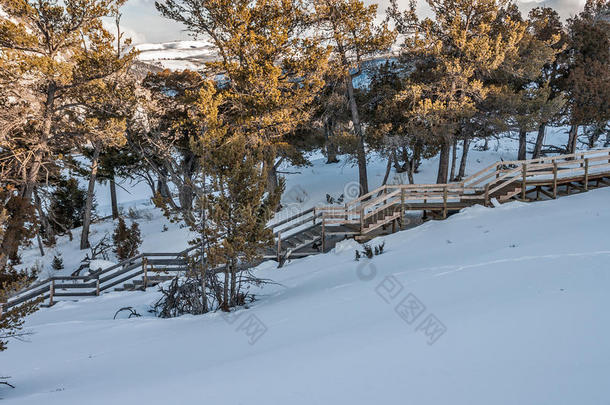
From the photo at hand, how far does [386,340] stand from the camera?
17.1 feet

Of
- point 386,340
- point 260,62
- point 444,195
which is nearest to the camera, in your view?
point 386,340

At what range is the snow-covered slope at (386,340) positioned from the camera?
407 centimetres

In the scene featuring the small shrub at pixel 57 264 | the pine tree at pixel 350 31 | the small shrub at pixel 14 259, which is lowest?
the small shrub at pixel 57 264

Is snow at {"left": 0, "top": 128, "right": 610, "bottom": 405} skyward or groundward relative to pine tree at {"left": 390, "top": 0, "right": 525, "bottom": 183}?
groundward

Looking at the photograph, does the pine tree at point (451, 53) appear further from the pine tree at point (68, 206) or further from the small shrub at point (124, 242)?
the pine tree at point (68, 206)

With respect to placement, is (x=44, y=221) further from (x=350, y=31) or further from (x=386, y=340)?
(x=350, y=31)

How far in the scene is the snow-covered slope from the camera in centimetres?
407

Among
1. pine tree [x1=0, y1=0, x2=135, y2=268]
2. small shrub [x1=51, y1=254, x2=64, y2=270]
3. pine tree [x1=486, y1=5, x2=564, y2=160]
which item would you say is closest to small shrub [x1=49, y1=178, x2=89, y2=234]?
small shrub [x1=51, y1=254, x2=64, y2=270]

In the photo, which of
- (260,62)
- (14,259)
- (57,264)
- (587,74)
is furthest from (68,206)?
(587,74)

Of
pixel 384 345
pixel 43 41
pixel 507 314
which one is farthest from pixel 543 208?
pixel 43 41

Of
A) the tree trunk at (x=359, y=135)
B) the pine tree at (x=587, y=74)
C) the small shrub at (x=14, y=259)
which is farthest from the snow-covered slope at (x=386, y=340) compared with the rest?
the pine tree at (x=587, y=74)

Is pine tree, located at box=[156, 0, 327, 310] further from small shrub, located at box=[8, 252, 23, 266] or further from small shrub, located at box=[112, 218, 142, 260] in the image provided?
small shrub, located at box=[8, 252, 23, 266]

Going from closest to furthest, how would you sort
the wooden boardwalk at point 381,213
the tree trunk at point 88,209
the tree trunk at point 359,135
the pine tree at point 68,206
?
the wooden boardwalk at point 381,213 → the tree trunk at point 359,135 → the tree trunk at point 88,209 → the pine tree at point 68,206

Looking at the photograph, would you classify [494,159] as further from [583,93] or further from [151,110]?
[151,110]
